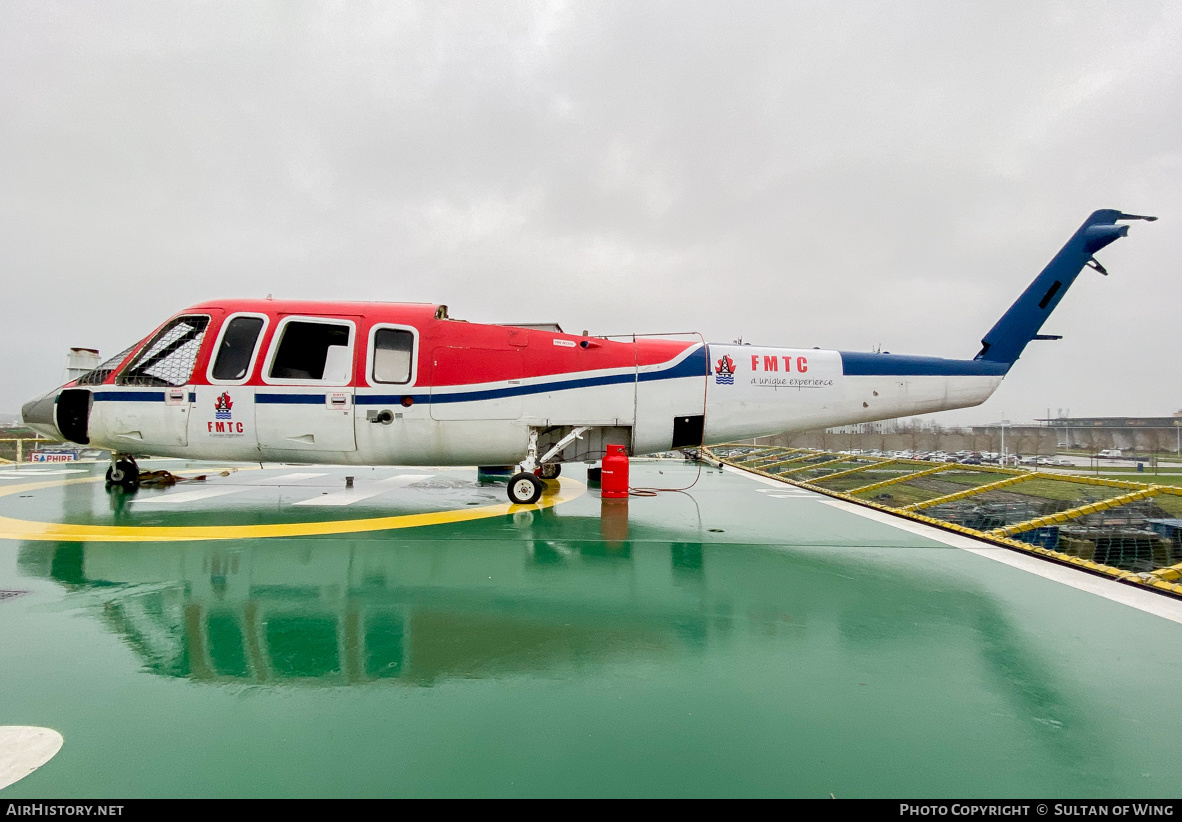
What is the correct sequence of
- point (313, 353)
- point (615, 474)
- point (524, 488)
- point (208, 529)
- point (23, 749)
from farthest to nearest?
point (615, 474)
point (313, 353)
point (524, 488)
point (208, 529)
point (23, 749)

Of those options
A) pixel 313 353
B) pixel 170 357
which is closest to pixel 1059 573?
pixel 313 353

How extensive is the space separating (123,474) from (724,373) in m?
9.08

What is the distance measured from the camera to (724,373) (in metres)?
6.66

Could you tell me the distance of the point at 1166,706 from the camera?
6.79 ft

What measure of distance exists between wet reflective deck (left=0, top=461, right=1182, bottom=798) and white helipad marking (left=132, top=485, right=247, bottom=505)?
186 cm

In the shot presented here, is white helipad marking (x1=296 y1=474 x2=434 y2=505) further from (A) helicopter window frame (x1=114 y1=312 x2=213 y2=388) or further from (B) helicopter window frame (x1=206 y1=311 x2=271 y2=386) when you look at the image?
(A) helicopter window frame (x1=114 y1=312 x2=213 y2=388)

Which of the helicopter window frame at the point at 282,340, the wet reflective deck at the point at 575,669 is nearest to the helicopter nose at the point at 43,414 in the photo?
the wet reflective deck at the point at 575,669

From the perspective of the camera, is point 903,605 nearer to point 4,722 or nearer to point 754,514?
point 754,514

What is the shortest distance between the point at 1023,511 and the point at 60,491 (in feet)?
41.3

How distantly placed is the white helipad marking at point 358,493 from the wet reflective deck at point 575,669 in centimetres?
215

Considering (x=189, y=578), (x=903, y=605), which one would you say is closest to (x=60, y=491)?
(x=189, y=578)

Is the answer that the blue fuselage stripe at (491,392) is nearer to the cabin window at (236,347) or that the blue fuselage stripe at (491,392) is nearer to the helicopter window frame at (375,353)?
the helicopter window frame at (375,353)

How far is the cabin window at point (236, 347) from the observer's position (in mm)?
6395

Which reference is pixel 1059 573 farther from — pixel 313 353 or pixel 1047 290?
pixel 313 353
